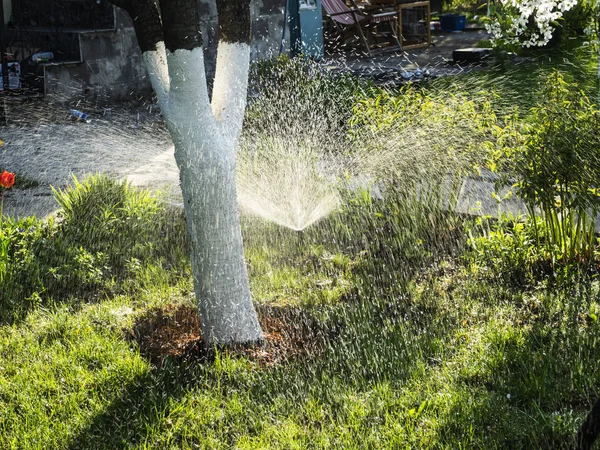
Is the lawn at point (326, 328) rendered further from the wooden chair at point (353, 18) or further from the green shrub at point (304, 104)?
the wooden chair at point (353, 18)

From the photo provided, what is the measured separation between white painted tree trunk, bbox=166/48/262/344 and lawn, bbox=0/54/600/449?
18 cm

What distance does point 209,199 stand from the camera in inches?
146

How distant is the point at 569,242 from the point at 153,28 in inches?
102

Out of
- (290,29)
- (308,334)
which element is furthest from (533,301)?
(290,29)

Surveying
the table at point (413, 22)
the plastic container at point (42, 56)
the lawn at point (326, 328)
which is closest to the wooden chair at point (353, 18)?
the table at point (413, 22)

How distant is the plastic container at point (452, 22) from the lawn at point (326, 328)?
13518 mm

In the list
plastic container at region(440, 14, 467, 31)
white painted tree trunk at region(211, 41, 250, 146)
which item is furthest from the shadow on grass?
plastic container at region(440, 14, 467, 31)

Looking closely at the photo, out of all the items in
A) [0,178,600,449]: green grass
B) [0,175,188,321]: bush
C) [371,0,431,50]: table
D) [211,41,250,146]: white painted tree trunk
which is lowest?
[0,178,600,449]: green grass

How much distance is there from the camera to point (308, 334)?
13.2ft

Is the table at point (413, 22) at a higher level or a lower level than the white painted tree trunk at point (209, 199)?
→ higher

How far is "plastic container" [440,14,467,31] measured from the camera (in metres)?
18.7

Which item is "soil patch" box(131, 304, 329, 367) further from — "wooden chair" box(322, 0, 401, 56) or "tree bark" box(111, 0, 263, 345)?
"wooden chair" box(322, 0, 401, 56)

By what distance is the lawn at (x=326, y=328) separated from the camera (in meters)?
3.18

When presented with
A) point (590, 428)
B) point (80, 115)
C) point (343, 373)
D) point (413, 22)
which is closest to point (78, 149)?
point (80, 115)
